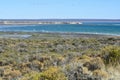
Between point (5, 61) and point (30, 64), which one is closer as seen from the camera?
point (30, 64)

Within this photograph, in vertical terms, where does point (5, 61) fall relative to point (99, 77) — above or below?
below

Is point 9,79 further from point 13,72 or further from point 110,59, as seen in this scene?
point 110,59

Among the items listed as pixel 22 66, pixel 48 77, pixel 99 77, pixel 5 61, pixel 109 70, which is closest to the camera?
pixel 48 77

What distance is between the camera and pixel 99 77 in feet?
35.2

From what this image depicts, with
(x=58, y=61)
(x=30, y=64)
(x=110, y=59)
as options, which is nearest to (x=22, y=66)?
(x=30, y=64)

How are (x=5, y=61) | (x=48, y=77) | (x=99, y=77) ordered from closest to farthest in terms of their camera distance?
(x=48, y=77) → (x=99, y=77) → (x=5, y=61)

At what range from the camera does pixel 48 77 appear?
938cm

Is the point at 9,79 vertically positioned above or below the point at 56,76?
below

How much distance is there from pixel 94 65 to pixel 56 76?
4160 mm

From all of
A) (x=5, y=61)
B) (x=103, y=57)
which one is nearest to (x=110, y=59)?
(x=103, y=57)

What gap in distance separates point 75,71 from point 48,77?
181 cm

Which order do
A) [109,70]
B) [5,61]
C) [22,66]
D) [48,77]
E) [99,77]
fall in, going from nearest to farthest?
[48,77]
[99,77]
[109,70]
[22,66]
[5,61]

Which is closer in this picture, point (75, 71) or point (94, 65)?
point (75, 71)

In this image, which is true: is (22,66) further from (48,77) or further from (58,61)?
(48,77)
